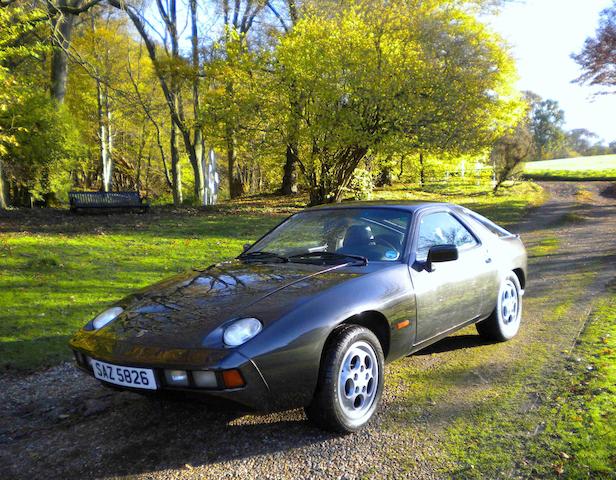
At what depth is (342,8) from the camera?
1727 cm

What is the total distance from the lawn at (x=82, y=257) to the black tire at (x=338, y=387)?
281cm

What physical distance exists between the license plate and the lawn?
1839 mm

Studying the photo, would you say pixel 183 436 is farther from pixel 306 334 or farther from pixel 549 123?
pixel 549 123

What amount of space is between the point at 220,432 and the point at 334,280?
3.92ft

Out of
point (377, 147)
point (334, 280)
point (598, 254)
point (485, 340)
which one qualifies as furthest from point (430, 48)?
point (334, 280)

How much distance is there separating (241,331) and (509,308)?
311 centimetres

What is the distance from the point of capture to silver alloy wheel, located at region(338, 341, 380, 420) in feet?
9.43

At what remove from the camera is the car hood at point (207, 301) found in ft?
8.77

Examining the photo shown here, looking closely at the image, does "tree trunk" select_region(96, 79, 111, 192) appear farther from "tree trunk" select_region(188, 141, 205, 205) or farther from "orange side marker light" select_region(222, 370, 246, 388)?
"orange side marker light" select_region(222, 370, 246, 388)

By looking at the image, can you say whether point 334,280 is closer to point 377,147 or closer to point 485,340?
point 485,340

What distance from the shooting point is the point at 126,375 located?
8.74 feet

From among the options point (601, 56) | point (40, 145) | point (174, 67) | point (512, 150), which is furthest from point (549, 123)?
point (40, 145)

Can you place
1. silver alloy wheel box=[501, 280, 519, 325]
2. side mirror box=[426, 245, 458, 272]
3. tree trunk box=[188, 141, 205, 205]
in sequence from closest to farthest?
side mirror box=[426, 245, 458, 272], silver alloy wheel box=[501, 280, 519, 325], tree trunk box=[188, 141, 205, 205]

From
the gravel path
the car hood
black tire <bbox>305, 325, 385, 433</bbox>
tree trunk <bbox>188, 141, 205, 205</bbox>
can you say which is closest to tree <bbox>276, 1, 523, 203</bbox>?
tree trunk <bbox>188, 141, 205, 205</bbox>
